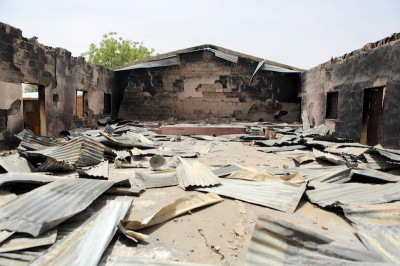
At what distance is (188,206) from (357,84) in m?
7.14

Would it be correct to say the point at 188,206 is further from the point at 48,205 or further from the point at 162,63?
the point at 162,63

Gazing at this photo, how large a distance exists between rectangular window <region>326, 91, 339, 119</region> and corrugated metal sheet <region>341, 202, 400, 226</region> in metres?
7.68

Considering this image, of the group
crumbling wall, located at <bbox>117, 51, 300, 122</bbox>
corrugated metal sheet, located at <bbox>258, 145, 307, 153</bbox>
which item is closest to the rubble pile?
corrugated metal sheet, located at <bbox>258, 145, 307, 153</bbox>

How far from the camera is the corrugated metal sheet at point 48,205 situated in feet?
6.75

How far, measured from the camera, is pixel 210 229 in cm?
231

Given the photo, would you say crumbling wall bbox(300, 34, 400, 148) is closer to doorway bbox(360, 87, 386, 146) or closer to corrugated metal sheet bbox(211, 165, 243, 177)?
doorway bbox(360, 87, 386, 146)

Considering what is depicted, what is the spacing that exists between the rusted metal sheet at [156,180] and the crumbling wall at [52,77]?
15.6 feet

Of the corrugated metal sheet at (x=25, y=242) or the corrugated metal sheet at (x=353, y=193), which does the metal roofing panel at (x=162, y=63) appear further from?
the corrugated metal sheet at (x=25, y=242)

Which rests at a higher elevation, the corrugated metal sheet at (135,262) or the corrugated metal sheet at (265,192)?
the corrugated metal sheet at (265,192)

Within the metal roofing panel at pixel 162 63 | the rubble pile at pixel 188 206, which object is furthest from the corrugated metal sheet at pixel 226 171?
the metal roofing panel at pixel 162 63

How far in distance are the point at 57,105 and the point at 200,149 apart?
16.5 feet

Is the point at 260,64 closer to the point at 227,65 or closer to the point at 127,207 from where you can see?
the point at 227,65

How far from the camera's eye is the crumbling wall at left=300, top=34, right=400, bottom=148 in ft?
20.5

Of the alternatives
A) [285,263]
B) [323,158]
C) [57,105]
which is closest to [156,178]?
[285,263]
